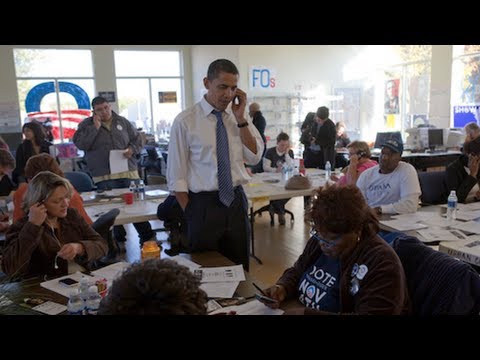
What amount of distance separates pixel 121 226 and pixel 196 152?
284 centimetres

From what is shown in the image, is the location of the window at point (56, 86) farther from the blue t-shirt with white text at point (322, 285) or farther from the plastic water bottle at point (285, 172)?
the blue t-shirt with white text at point (322, 285)

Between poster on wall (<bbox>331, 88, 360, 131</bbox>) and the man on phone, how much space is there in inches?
313

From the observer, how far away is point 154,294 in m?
0.87

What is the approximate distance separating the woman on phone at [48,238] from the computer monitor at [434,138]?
726 cm

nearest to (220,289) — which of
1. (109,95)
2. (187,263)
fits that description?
(187,263)

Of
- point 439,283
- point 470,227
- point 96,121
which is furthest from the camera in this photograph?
point 96,121

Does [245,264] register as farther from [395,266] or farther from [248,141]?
[395,266]

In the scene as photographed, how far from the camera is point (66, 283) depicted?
6.41ft

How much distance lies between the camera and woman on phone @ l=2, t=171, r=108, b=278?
2113 mm

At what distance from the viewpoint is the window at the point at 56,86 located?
392 inches

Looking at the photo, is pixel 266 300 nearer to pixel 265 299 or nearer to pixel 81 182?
pixel 265 299
